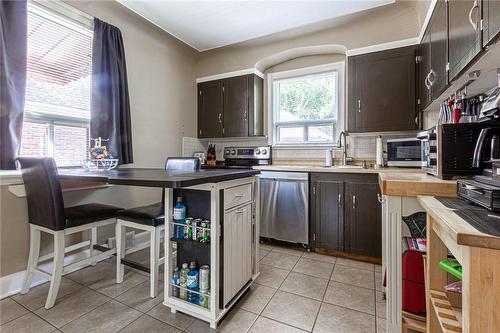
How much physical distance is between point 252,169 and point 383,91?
1.70m

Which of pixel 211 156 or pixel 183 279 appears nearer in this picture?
pixel 183 279

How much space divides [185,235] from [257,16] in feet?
8.26

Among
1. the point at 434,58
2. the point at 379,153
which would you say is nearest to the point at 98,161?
the point at 379,153

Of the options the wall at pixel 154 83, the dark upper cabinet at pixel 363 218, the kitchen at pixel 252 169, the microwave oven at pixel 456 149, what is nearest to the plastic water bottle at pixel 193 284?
the kitchen at pixel 252 169

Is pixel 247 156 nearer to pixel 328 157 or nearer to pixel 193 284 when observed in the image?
pixel 328 157

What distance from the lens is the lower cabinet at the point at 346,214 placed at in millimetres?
2322

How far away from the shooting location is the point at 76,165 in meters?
2.29

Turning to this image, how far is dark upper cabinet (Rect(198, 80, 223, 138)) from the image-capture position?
3.62 meters

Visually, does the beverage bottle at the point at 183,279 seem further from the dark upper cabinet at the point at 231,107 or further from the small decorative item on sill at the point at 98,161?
the dark upper cabinet at the point at 231,107

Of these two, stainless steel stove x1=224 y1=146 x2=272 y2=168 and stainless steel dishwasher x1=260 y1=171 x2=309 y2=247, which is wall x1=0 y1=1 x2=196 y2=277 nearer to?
stainless steel stove x1=224 y1=146 x2=272 y2=168

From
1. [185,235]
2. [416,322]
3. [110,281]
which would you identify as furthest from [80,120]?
[416,322]

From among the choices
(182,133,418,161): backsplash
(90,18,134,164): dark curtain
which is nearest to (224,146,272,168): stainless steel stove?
(182,133,418,161): backsplash

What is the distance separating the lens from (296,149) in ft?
10.9

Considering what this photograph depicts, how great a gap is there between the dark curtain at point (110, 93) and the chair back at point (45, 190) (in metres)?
0.77
